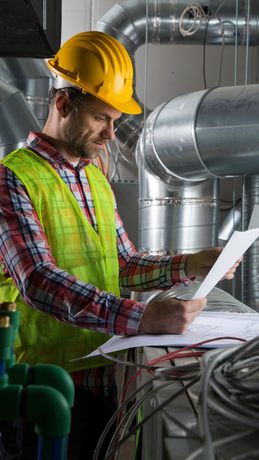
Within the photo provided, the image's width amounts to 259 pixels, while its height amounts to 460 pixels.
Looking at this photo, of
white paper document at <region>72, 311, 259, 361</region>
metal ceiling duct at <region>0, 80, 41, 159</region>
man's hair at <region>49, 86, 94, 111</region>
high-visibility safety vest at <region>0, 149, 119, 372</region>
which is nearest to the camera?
white paper document at <region>72, 311, 259, 361</region>

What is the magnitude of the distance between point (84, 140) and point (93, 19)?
8.54ft

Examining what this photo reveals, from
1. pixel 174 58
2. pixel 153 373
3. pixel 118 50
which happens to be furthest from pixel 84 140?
pixel 174 58

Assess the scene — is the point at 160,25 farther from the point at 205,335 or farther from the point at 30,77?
the point at 205,335

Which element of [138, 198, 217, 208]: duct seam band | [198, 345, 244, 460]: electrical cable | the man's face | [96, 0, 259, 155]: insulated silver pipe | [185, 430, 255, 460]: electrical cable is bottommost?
[185, 430, 255, 460]: electrical cable

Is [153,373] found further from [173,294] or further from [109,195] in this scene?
[109,195]

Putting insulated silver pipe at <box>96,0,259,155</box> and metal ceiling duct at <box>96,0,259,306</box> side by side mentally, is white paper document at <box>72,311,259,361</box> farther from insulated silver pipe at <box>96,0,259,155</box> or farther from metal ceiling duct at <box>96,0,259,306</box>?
insulated silver pipe at <box>96,0,259,155</box>

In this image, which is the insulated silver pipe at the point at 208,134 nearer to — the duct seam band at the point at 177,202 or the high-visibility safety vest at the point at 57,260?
the duct seam band at the point at 177,202

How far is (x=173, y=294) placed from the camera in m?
1.23

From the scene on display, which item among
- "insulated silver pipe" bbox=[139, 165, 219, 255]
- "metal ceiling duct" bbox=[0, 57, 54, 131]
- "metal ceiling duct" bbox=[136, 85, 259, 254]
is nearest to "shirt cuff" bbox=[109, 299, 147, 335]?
"metal ceiling duct" bbox=[136, 85, 259, 254]

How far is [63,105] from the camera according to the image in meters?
1.17

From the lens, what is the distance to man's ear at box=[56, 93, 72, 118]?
3.81 feet

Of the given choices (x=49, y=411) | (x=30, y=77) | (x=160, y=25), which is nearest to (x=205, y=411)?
(x=49, y=411)

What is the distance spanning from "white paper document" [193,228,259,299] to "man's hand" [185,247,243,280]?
202 mm

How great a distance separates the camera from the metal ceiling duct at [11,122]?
2.23m
